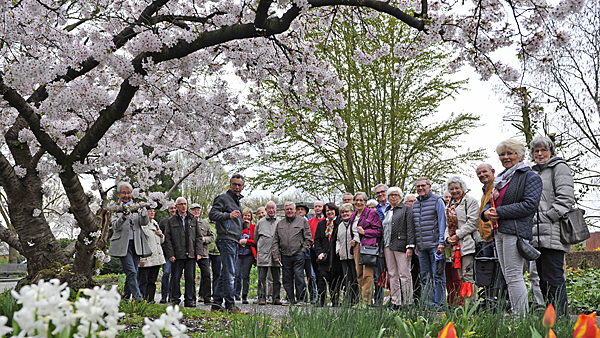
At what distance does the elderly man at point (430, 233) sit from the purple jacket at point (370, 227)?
738mm

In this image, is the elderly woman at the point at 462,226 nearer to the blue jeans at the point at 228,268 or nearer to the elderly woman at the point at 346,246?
the elderly woman at the point at 346,246

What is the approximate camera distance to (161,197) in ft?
24.6

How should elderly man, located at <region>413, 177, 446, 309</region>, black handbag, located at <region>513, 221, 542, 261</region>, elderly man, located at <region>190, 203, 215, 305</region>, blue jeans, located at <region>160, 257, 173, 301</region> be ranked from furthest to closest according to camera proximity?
blue jeans, located at <region>160, 257, 173, 301</region> → elderly man, located at <region>190, 203, 215, 305</region> → elderly man, located at <region>413, 177, 446, 309</region> → black handbag, located at <region>513, 221, 542, 261</region>

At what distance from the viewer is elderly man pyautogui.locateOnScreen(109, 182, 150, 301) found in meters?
6.41

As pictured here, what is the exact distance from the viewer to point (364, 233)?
6949 mm

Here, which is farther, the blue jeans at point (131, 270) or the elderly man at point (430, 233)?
the blue jeans at point (131, 270)

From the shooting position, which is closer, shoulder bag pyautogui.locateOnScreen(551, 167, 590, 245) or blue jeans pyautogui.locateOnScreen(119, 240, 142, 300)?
shoulder bag pyautogui.locateOnScreen(551, 167, 590, 245)

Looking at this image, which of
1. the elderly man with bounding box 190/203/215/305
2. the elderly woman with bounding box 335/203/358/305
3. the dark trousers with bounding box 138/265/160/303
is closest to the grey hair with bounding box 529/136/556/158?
the elderly woman with bounding box 335/203/358/305

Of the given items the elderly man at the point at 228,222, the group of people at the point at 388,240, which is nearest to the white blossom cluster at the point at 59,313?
the group of people at the point at 388,240

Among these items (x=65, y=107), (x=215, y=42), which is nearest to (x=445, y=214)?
(x=215, y=42)

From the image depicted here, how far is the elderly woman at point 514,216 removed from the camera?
4133 millimetres

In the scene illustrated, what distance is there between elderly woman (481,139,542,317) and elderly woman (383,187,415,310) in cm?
205

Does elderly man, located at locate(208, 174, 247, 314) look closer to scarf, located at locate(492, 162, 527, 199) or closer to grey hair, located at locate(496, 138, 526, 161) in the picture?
scarf, located at locate(492, 162, 527, 199)

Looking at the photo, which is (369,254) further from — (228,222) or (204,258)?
(204,258)
